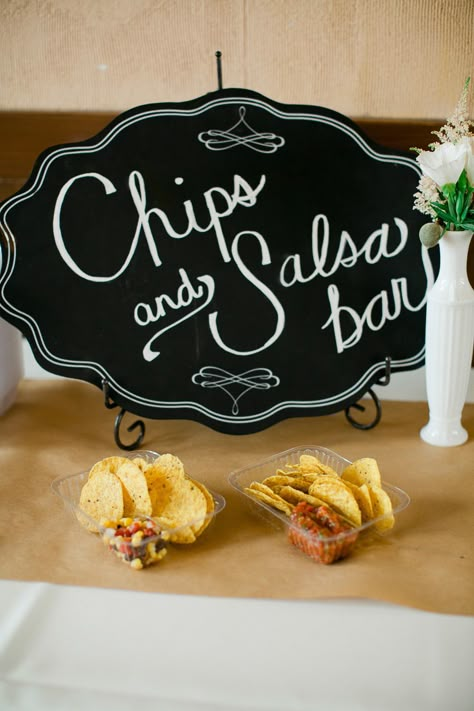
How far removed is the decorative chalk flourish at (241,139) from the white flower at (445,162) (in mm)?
225

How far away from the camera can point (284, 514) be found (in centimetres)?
90

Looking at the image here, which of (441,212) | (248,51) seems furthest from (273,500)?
(248,51)

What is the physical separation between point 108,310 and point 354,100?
0.63 meters

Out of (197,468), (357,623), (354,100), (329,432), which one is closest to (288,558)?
(357,623)

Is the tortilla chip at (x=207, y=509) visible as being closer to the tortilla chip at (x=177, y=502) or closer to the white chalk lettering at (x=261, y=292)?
the tortilla chip at (x=177, y=502)

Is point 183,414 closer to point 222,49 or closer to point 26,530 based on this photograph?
point 26,530

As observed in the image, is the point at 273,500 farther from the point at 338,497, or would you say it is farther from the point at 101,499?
the point at 101,499

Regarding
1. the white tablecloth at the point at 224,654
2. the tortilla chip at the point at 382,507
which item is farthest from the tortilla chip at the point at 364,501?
the white tablecloth at the point at 224,654

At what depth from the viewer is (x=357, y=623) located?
0.76m

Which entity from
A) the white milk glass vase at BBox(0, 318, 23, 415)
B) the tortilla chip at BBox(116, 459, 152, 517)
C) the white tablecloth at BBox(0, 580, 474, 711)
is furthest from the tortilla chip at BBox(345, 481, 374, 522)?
the white milk glass vase at BBox(0, 318, 23, 415)

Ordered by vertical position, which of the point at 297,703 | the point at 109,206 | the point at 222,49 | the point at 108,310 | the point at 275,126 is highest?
the point at 222,49

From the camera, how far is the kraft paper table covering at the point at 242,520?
81 cm

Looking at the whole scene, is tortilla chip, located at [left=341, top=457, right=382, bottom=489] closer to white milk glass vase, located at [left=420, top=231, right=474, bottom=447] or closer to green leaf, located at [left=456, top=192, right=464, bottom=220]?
white milk glass vase, located at [left=420, top=231, right=474, bottom=447]

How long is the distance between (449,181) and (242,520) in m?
0.58
